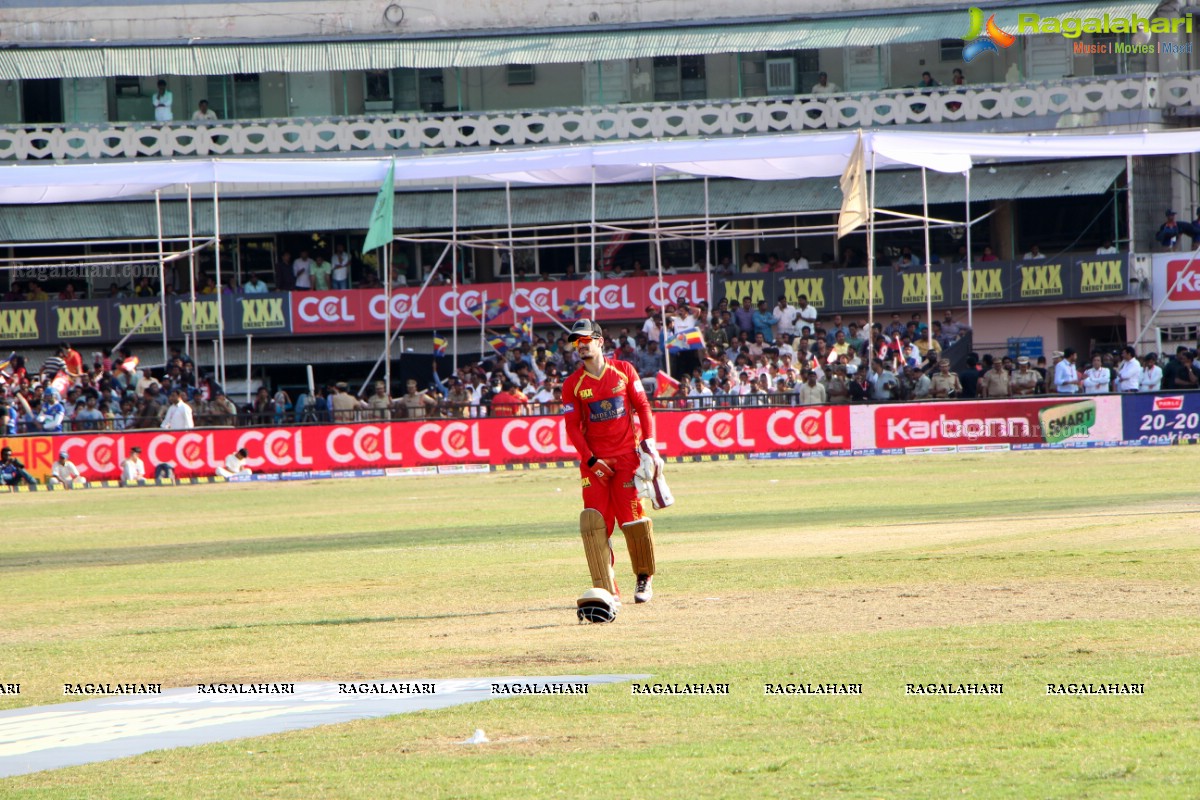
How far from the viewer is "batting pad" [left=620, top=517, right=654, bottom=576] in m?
11.5

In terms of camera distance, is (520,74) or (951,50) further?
(520,74)

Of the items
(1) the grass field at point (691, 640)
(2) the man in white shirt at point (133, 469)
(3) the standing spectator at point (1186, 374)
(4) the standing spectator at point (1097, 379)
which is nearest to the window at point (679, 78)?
(4) the standing spectator at point (1097, 379)

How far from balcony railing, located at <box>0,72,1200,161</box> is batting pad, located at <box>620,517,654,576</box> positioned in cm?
3323

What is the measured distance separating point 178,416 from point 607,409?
2203 cm

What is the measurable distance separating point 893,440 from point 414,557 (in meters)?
17.0

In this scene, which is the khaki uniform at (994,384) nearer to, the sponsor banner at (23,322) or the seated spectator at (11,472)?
the seated spectator at (11,472)

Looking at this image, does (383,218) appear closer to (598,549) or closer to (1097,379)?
(1097,379)

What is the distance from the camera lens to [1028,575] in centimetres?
1216

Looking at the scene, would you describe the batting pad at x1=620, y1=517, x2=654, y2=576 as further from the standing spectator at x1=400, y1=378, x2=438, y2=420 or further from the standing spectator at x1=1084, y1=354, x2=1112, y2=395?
the standing spectator at x1=1084, y1=354, x2=1112, y2=395

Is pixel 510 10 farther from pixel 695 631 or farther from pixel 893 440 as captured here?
pixel 695 631

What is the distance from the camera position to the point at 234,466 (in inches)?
1243

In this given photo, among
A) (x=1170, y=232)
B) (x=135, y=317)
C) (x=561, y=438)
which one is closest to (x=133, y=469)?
(x=561, y=438)

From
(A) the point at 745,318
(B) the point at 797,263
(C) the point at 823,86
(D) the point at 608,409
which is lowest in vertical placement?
(D) the point at 608,409

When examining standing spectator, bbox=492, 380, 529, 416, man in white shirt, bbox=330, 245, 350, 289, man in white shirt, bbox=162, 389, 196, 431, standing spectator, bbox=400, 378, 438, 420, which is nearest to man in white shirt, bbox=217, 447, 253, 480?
man in white shirt, bbox=162, 389, 196, 431
